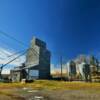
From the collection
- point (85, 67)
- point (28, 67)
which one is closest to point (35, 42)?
point (28, 67)

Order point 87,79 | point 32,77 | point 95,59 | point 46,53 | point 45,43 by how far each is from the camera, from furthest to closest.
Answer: point 95,59 < point 45,43 < point 46,53 < point 32,77 < point 87,79

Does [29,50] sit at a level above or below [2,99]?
above

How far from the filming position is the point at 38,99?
62.4 ft

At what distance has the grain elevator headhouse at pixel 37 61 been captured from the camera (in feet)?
246

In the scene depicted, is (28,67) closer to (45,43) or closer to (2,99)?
(45,43)

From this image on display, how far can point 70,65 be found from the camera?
7575cm

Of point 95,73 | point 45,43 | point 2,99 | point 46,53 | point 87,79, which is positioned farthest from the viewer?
A: point 95,73

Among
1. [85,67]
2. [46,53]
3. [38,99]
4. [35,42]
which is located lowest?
[38,99]

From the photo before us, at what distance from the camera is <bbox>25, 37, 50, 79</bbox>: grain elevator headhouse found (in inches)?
2953

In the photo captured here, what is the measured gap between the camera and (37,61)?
76562mm

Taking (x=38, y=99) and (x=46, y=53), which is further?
(x=46, y=53)

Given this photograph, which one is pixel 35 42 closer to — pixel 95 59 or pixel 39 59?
pixel 39 59

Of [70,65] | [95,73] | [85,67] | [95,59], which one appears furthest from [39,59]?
[95,59]

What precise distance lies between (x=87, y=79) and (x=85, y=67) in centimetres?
433
